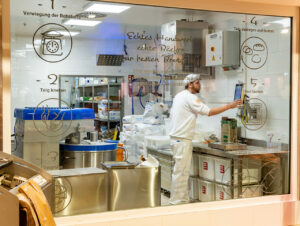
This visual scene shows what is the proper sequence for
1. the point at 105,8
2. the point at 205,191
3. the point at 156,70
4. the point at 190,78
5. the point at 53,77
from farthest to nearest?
the point at 205,191 → the point at 190,78 → the point at 156,70 → the point at 105,8 → the point at 53,77

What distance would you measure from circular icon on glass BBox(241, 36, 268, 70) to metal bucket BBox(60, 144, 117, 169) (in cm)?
161

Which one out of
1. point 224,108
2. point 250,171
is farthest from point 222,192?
point 224,108

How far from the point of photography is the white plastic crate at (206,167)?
3.88 m

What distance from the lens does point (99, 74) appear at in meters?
3.29

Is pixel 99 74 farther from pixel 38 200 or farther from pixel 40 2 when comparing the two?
pixel 38 200

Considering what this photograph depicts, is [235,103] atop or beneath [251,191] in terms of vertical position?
atop

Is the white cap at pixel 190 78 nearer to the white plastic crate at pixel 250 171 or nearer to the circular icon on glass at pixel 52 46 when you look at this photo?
the white plastic crate at pixel 250 171

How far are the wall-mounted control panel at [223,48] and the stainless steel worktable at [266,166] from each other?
2.90ft

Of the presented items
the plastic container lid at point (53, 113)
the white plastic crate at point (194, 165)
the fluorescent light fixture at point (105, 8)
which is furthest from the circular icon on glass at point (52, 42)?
the white plastic crate at point (194, 165)

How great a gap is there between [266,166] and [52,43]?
2446 millimetres

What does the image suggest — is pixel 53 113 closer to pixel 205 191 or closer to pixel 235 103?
pixel 205 191

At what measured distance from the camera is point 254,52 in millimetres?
3908

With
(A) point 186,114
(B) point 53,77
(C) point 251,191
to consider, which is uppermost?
(B) point 53,77

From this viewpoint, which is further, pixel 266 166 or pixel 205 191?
pixel 266 166
